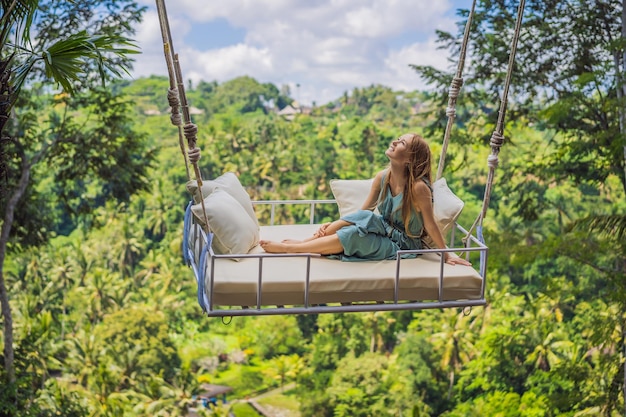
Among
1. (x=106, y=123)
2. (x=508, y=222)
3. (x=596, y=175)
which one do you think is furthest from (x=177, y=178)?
(x=596, y=175)

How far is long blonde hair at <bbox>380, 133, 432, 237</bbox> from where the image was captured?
3.08 metres

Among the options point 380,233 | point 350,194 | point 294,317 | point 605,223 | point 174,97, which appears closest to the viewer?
point 174,97

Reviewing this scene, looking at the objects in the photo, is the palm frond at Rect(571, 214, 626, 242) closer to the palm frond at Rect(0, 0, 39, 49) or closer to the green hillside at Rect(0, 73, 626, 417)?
the green hillside at Rect(0, 73, 626, 417)

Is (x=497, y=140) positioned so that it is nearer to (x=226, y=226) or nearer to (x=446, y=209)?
(x=446, y=209)

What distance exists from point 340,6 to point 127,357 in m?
21.0

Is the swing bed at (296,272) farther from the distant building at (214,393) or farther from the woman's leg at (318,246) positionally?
the distant building at (214,393)

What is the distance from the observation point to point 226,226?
2965 mm

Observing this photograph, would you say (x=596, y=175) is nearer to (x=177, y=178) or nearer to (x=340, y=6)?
(x=177, y=178)

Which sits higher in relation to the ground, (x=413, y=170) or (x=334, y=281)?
(x=413, y=170)

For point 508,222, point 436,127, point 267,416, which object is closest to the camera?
point 436,127

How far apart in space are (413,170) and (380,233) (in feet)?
0.89

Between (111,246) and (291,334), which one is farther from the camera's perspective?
(111,246)

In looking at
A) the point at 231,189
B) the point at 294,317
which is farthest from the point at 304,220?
the point at 231,189

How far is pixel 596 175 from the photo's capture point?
9336 millimetres
